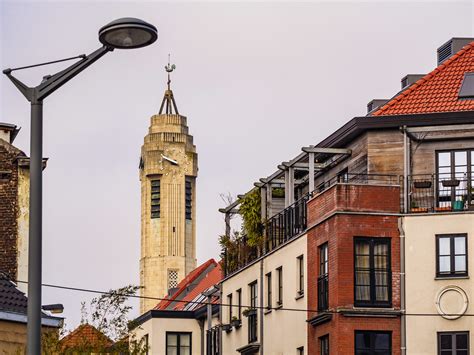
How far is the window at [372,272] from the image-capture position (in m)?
49.3

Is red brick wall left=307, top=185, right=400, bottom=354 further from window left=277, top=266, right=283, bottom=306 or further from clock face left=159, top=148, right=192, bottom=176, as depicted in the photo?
clock face left=159, top=148, right=192, bottom=176

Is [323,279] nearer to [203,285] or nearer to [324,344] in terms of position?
[324,344]

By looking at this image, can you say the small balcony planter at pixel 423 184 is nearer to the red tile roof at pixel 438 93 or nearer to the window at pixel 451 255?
the window at pixel 451 255

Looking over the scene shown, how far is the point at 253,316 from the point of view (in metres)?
59.3

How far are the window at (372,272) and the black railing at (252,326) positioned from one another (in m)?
10.2

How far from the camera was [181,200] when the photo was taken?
158875 mm

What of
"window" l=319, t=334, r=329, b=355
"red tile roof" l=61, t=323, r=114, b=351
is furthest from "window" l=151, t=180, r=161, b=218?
"red tile roof" l=61, t=323, r=114, b=351

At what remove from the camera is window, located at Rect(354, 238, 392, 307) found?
162 ft

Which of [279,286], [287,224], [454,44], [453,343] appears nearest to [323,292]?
[453,343]

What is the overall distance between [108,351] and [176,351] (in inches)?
1268

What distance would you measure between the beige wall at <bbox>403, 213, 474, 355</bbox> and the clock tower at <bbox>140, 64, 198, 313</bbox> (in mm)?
107274

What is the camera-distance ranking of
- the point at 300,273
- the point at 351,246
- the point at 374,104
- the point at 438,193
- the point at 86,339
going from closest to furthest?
the point at 86,339, the point at 351,246, the point at 438,193, the point at 300,273, the point at 374,104

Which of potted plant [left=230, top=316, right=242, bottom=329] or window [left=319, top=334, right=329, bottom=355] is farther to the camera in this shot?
potted plant [left=230, top=316, right=242, bottom=329]

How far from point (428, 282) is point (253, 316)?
1134cm
